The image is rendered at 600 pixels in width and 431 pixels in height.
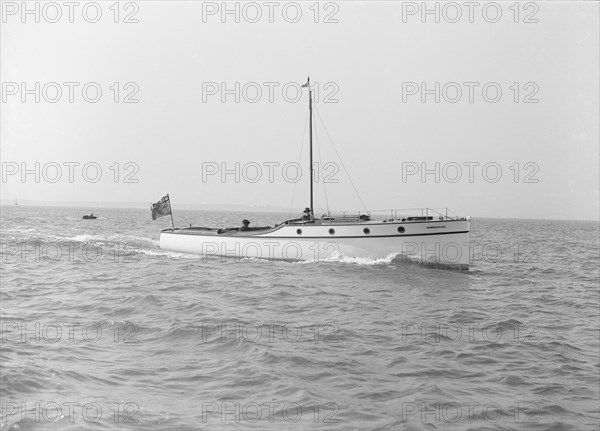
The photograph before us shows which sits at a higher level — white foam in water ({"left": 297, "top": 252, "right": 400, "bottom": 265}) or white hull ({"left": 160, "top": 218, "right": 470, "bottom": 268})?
white hull ({"left": 160, "top": 218, "right": 470, "bottom": 268})

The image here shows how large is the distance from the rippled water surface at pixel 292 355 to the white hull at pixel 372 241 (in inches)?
189

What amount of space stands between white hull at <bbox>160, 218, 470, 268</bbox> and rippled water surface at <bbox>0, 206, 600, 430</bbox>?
15.7 feet

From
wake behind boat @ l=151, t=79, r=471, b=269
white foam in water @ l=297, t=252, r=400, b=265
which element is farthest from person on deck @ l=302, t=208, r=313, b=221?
white foam in water @ l=297, t=252, r=400, b=265

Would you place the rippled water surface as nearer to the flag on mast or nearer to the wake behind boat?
the wake behind boat

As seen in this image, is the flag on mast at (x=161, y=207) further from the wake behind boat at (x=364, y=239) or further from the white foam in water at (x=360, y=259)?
the white foam in water at (x=360, y=259)

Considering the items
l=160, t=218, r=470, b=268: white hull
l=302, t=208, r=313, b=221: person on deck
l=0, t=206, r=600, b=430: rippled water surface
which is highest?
l=302, t=208, r=313, b=221: person on deck

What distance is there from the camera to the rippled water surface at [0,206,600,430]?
27.7 ft

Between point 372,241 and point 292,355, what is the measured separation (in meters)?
17.8

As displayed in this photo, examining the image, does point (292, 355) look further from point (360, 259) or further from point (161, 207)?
point (161, 207)

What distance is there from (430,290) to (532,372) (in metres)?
11.2

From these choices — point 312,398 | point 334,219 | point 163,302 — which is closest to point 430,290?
point 334,219

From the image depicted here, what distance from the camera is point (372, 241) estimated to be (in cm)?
2864

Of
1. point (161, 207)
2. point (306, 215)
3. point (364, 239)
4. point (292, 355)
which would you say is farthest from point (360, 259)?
point (292, 355)

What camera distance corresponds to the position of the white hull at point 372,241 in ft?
92.8
